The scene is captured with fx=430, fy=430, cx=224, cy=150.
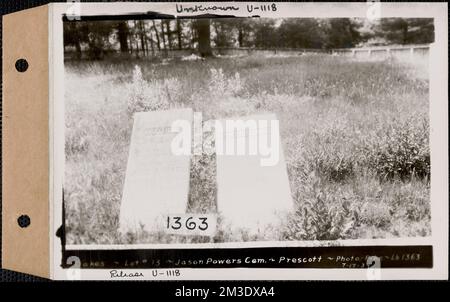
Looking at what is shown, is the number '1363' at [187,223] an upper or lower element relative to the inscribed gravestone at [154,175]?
lower

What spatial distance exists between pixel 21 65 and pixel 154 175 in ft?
1.20

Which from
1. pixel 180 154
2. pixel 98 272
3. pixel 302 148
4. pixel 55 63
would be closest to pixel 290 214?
pixel 302 148

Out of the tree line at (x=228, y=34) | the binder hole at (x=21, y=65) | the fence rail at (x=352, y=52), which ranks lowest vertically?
the binder hole at (x=21, y=65)

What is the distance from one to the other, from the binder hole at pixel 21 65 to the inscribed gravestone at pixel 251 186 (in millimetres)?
428

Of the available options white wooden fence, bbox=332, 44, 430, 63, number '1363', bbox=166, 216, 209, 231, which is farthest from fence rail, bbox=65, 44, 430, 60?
number '1363', bbox=166, 216, 209, 231

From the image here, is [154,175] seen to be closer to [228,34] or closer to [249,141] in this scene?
[249,141]

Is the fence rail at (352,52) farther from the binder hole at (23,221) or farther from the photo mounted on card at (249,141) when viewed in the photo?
the binder hole at (23,221)

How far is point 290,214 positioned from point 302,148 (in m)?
0.14

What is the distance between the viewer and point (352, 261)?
0.89m

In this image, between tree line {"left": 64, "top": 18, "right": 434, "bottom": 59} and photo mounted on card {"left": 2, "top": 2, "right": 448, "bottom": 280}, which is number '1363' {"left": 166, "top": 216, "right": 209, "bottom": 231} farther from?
tree line {"left": 64, "top": 18, "right": 434, "bottom": 59}

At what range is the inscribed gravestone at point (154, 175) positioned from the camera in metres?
0.88

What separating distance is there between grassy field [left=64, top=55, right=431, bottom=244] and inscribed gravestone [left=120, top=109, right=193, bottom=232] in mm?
17

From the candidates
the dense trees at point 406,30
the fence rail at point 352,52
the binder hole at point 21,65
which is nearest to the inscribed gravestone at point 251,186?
the fence rail at point 352,52

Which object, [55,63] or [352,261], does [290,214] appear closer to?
[352,261]
